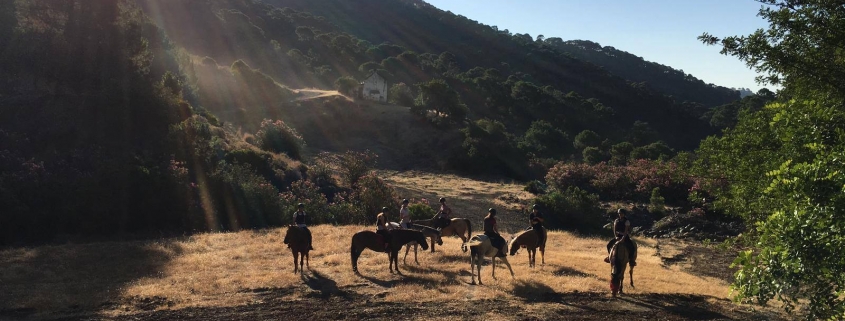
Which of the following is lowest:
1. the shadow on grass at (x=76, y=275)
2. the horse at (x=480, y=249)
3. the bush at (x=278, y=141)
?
the shadow on grass at (x=76, y=275)

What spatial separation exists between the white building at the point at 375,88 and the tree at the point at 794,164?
55.2 metres

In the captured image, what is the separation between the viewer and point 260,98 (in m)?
60.7

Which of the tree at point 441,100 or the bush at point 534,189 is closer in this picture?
the bush at point 534,189

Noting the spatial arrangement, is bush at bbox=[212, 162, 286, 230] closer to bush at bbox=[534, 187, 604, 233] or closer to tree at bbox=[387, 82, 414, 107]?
bush at bbox=[534, 187, 604, 233]

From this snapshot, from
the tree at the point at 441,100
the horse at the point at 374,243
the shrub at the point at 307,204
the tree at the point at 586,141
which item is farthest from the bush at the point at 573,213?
the tree at the point at 586,141

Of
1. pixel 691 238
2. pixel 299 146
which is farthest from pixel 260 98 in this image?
pixel 691 238

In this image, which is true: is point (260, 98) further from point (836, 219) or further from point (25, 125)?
point (836, 219)

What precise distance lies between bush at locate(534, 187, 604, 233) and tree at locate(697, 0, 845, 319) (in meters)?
13.8

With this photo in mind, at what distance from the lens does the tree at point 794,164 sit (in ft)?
22.0

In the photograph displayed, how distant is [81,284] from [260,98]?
48631 mm

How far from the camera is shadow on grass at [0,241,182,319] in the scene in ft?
39.6

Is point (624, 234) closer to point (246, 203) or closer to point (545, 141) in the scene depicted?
point (246, 203)

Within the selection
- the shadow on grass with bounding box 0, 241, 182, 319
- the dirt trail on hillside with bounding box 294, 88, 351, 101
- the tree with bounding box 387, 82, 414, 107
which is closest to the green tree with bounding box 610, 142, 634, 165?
the tree with bounding box 387, 82, 414, 107

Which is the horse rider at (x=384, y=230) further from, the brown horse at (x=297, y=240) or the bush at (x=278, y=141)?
the bush at (x=278, y=141)
